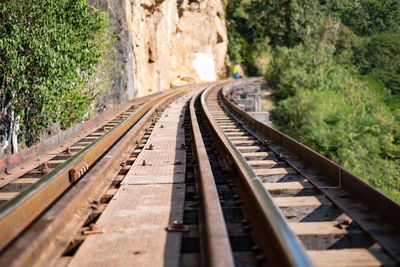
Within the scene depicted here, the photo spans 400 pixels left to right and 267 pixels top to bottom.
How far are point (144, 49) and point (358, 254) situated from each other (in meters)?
27.4

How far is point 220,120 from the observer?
463 inches

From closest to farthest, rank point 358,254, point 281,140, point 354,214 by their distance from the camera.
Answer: point 358,254 < point 354,214 < point 281,140

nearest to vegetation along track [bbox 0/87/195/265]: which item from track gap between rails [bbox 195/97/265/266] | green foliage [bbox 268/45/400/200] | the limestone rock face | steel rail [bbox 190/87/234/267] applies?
steel rail [bbox 190/87/234/267]

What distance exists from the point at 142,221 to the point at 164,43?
32806 millimetres

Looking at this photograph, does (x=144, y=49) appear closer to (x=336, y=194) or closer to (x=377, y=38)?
(x=336, y=194)

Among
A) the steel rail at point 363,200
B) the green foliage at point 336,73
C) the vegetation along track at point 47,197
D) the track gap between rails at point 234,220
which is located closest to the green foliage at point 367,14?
the green foliage at point 336,73

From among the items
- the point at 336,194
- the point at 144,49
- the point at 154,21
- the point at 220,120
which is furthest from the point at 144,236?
the point at 154,21

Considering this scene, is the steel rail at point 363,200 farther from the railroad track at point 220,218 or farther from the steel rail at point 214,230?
the steel rail at point 214,230

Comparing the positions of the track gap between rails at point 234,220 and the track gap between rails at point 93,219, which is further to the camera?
the track gap between rails at point 93,219

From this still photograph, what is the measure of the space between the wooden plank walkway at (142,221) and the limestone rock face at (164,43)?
34.2 ft

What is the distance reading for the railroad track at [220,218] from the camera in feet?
9.20

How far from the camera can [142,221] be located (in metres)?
3.66

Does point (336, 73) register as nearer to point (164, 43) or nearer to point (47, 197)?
point (164, 43)

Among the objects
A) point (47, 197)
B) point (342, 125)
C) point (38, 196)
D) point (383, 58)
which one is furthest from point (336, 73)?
point (38, 196)
